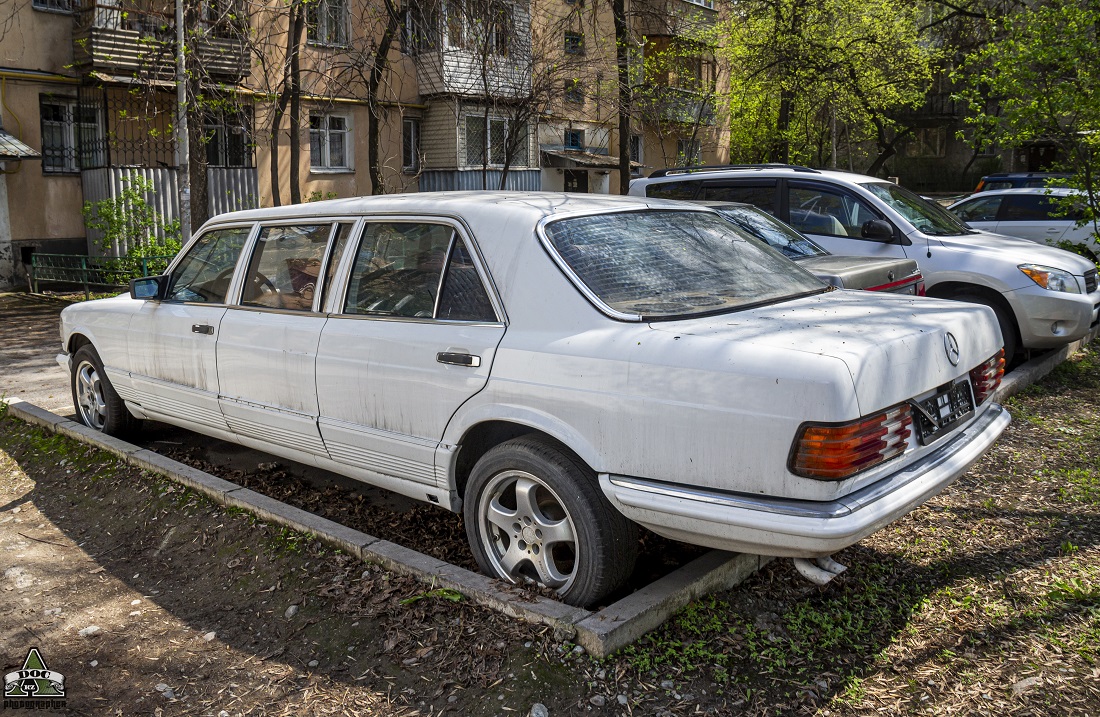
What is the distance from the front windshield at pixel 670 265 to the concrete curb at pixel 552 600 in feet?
3.51

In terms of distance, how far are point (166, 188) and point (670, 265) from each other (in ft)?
59.9

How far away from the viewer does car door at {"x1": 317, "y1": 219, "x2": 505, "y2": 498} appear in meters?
4.14

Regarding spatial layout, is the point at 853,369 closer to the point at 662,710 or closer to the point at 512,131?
the point at 662,710

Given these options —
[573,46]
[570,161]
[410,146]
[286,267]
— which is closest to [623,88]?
[573,46]

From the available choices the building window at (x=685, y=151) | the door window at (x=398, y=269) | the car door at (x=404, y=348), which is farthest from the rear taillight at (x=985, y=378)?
the building window at (x=685, y=151)

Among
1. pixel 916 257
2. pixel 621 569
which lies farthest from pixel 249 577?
pixel 916 257

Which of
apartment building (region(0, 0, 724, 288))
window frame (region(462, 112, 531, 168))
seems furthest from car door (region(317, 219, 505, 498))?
window frame (region(462, 112, 531, 168))

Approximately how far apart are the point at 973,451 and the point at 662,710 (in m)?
1.72

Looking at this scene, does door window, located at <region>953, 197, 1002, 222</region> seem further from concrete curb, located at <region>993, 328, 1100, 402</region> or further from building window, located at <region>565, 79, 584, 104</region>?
building window, located at <region>565, 79, 584, 104</region>

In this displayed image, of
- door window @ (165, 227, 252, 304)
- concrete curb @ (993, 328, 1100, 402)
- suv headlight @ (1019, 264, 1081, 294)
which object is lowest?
concrete curb @ (993, 328, 1100, 402)

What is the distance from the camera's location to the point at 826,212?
9414mm

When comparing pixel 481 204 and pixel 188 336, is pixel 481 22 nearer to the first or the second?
pixel 188 336

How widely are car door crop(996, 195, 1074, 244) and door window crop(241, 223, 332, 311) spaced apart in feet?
42.8

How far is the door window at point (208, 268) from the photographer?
5645 mm
